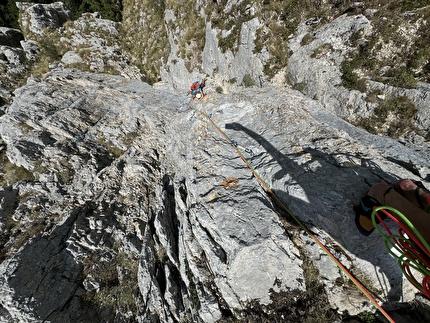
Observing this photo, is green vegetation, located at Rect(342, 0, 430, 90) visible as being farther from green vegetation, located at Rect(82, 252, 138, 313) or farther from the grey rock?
the grey rock

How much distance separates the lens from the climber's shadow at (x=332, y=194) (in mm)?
4922

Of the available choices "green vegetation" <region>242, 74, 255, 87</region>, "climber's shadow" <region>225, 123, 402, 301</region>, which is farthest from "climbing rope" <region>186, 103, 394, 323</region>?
"green vegetation" <region>242, 74, 255, 87</region>

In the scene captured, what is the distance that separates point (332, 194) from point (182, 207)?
7103 mm

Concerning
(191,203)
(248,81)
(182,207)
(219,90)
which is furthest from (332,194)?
(219,90)

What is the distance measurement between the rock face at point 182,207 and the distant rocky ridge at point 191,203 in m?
0.05

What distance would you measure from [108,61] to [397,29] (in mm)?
24897

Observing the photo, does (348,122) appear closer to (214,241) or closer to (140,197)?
(214,241)

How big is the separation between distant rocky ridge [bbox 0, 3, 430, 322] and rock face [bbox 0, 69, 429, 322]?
0.17 ft

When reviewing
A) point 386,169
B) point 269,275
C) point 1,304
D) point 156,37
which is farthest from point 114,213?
point 156,37

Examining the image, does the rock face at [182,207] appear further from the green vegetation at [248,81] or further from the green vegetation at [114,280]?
the green vegetation at [248,81]

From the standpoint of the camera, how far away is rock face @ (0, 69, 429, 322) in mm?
5762

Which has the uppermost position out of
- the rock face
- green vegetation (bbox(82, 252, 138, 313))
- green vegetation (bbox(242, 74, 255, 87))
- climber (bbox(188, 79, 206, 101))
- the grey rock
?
the grey rock

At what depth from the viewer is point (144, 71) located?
20.1 meters

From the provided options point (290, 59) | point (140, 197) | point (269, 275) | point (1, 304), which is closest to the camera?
point (269, 275)
